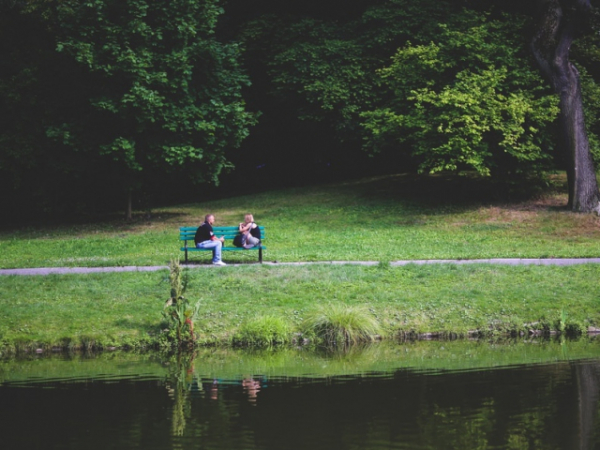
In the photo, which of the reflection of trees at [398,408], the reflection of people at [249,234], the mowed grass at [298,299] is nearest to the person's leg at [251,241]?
the reflection of people at [249,234]

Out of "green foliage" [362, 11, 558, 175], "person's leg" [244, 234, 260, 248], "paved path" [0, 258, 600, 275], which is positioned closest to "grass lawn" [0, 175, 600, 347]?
"paved path" [0, 258, 600, 275]

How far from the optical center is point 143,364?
14.9m

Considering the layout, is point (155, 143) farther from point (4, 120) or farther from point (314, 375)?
point (314, 375)

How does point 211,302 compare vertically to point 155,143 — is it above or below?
below

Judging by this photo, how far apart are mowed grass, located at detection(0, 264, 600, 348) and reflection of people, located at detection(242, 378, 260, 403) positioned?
141 inches

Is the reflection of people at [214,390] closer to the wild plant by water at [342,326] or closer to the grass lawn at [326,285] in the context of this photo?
the grass lawn at [326,285]

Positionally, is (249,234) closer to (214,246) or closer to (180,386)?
(214,246)

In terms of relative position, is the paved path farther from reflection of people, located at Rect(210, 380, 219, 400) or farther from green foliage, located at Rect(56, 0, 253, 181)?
green foliage, located at Rect(56, 0, 253, 181)

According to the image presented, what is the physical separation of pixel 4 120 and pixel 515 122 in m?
18.3

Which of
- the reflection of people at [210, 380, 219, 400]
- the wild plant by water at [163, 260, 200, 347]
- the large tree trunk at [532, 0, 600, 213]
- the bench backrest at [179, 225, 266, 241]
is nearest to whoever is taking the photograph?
the reflection of people at [210, 380, 219, 400]

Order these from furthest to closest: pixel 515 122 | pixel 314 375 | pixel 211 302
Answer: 1. pixel 515 122
2. pixel 211 302
3. pixel 314 375

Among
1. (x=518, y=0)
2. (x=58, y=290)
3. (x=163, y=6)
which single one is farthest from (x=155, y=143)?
(x=518, y=0)

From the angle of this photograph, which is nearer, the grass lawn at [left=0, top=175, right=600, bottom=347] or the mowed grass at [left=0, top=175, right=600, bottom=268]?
the grass lawn at [left=0, top=175, right=600, bottom=347]

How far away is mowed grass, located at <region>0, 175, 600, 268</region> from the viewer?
2433 centimetres
